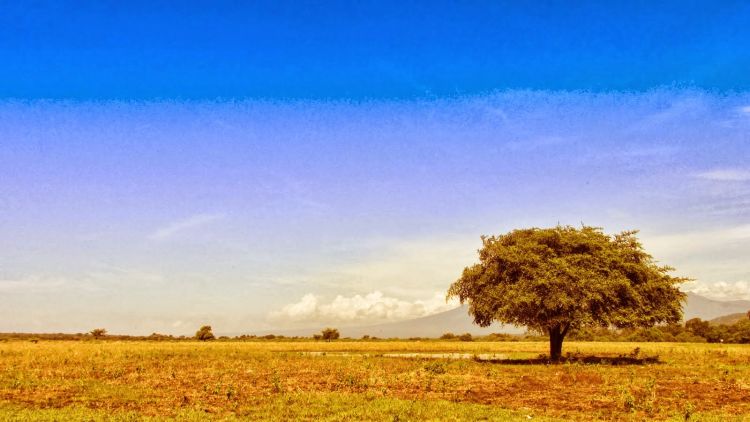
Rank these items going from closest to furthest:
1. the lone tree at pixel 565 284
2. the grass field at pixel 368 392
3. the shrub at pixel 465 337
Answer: the grass field at pixel 368 392
the lone tree at pixel 565 284
the shrub at pixel 465 337

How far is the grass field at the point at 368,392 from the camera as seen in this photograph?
2039cm

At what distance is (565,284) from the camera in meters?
41.2

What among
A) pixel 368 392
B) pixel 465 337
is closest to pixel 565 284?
pixel 368 392

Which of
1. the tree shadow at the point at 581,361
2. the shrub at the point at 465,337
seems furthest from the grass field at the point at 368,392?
the shrub at the point at 465,337

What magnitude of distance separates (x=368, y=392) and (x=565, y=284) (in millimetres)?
21744

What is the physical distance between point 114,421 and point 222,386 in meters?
9.17

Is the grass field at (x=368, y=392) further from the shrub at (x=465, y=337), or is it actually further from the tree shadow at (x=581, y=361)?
the shrub at (x=465, y=337)

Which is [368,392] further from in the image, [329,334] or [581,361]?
[329,334]

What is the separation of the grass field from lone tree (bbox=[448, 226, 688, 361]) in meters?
4.44

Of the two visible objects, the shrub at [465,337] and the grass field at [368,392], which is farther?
the shrub at [465,337]

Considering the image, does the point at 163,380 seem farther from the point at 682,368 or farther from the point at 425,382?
the point at 682,368

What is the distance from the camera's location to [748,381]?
2961 cm

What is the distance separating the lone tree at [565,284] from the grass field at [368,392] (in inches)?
175

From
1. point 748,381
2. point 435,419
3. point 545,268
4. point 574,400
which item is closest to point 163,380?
point 435,419
